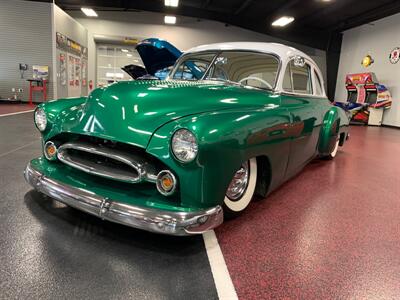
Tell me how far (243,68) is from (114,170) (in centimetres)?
162

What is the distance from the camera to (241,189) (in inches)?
84.1

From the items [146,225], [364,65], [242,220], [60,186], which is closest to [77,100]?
[60,186]

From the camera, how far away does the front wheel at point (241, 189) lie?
6.70ft

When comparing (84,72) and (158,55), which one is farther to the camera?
(84,72)

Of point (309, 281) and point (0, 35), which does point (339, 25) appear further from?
point (309, 281)

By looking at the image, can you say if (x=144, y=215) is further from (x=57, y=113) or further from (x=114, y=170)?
(x=57, y=113)

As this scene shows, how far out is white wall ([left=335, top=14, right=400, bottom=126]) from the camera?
11.8m

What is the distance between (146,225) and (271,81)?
5.66ft

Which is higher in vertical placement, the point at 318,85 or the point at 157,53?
the point at 157,53

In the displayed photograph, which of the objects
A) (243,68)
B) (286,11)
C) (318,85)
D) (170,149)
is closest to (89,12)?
(286,11)

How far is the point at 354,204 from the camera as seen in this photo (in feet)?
8.87

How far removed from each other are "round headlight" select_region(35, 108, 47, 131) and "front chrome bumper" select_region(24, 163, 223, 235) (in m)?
0.68

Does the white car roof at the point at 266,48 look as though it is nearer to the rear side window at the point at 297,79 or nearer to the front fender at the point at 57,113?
the rear side window at the point at 297,79

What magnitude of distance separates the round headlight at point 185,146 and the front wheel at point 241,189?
568 millimetres
